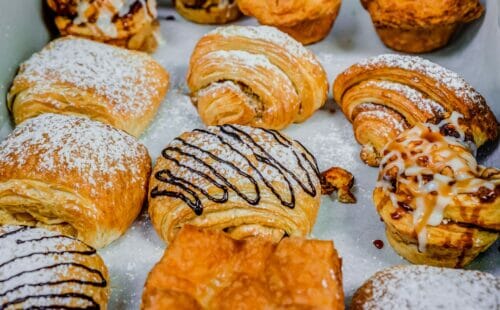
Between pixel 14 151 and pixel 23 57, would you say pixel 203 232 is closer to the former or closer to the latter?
pixel 14 151

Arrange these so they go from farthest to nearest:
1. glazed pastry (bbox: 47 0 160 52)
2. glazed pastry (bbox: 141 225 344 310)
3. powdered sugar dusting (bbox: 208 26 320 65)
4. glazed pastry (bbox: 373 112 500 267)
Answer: glazed pastry (bbox: 47 0 160 52) < powdered sugar dusting (bbox: 208 26 320 65) < glazed pastry (bbox: 373 112 500 267) < glazed pastry (bbox: 141 225 344 310)

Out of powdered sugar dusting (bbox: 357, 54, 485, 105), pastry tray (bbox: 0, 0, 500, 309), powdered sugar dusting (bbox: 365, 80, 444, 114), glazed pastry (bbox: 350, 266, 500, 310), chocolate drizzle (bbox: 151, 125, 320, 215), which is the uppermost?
powdered sugar dusting (bbox: 357, 54, 485, 105)

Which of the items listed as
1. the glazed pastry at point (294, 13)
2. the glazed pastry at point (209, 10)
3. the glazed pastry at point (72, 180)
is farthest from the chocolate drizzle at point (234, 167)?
the glazed pastry at point (209, 10)

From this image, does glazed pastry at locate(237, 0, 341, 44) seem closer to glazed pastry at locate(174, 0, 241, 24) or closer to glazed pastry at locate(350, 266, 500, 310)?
glazed pastry at locate(174, 0, 241, 24)

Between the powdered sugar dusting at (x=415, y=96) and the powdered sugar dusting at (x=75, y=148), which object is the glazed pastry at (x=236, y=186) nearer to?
the powdered sugar dusting at (x=75, y=148)

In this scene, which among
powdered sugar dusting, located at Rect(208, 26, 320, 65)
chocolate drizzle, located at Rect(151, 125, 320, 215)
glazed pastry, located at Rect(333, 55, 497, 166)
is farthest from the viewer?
powdered sugar dusting, located at Rect(208, 26, 320, 65)

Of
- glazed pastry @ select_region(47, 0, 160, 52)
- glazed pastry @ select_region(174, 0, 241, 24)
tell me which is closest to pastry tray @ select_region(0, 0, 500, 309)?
glazed pastry @ select_region(174, 0, 241, 24)

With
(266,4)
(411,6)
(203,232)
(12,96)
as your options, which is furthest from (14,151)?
(411,6)
